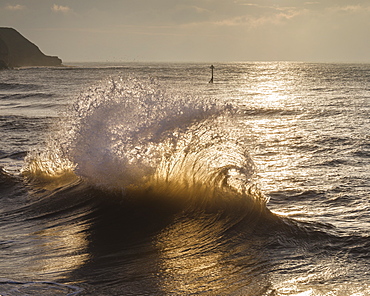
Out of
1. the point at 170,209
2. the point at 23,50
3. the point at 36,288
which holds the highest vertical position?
the point at 23,50

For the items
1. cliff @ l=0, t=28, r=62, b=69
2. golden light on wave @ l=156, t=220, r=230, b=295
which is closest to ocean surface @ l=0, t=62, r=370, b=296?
golden light on wave @ l=156, t=220, r=230, b=295

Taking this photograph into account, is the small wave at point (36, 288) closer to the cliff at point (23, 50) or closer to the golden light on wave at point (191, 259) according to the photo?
the golden light on wave at point (191, 259)

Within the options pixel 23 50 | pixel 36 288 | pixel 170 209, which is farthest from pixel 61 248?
pixel 23 50

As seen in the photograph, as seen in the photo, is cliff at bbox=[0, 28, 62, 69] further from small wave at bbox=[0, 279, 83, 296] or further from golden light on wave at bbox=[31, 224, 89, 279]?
small wave at bbox=[0, 279, 83, 296]

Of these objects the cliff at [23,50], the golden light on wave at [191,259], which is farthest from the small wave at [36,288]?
the cliff at [23,50]

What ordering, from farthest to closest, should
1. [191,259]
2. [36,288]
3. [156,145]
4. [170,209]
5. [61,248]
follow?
[156,145], [170,209], [61,248], [191,259], [36,288]

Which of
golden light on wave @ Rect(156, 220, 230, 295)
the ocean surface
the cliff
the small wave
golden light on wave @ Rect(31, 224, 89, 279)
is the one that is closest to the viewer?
the small wave

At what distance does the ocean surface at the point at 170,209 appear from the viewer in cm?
454

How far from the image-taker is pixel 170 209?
6.60 m

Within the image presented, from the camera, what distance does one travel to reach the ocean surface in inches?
179

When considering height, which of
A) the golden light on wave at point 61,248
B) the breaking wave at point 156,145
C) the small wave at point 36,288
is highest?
the breaking wave at point 156,145

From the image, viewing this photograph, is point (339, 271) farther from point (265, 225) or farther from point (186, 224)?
point (186, 224)

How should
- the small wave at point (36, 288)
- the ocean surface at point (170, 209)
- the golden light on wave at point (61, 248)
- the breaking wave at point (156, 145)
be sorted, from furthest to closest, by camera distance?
the breaking wave at point (156, 145), the golden light on wave at point (61, 248), the ocean surface at point (170, 209), the small wave at point (36, 288)

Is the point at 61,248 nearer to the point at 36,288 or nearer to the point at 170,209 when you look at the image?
the point at 36,288
